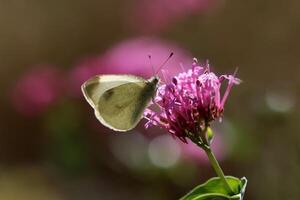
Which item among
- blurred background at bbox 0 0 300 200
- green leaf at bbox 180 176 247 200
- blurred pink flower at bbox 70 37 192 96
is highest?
green leaf at bbox 180 176 247 200

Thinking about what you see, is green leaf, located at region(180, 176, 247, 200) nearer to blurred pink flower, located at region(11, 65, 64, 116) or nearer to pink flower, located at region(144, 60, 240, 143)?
pink flower, located at region(144, 60, 240, 143)

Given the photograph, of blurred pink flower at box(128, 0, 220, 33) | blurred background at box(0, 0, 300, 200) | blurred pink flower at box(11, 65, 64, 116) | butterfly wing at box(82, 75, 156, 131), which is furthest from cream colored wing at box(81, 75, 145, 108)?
blurred pink flower at box(128, 0, 220, 33)

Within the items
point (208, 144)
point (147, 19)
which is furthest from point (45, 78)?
point (208, 144)

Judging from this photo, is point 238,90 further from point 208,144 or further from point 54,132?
point 208,144

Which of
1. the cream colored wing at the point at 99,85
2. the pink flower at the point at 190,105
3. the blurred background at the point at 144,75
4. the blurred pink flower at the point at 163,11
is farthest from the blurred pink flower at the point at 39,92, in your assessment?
the pink flower at the point at 190,105

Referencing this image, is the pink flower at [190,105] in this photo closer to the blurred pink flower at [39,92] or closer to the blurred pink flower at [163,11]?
the blurred pink flower at [39,92]
